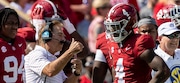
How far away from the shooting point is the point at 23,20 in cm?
1151

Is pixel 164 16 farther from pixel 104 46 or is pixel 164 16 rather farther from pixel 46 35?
pixel 46 35

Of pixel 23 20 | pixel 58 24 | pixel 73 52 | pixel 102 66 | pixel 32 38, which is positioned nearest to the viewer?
pixel 73 52

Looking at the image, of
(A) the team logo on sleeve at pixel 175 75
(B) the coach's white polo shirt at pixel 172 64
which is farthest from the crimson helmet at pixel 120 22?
(A) the team logo on sleeve at pixel 175 75

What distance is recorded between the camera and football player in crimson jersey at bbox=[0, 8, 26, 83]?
8680 mm

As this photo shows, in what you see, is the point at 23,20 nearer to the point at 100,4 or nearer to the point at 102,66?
the point at 100,4

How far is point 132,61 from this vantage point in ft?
26.6

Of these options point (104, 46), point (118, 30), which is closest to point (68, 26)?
point (104, 46)

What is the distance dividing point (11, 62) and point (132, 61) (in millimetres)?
1437

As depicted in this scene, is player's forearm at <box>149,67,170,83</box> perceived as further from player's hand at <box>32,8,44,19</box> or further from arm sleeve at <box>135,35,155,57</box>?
player's hand at <box>32,8,44,19</box>

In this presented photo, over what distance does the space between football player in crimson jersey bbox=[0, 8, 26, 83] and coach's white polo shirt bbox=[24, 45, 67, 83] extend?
0.62 meters

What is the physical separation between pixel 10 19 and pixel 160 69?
191cm

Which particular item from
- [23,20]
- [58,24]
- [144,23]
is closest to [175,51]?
[144,23]

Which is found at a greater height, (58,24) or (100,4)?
(58,24)

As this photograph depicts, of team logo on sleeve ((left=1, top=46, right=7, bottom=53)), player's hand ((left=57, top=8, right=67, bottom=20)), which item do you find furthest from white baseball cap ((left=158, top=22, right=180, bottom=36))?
team logo on sleeve ((left=1, top=46, right=7, bottom=53))
